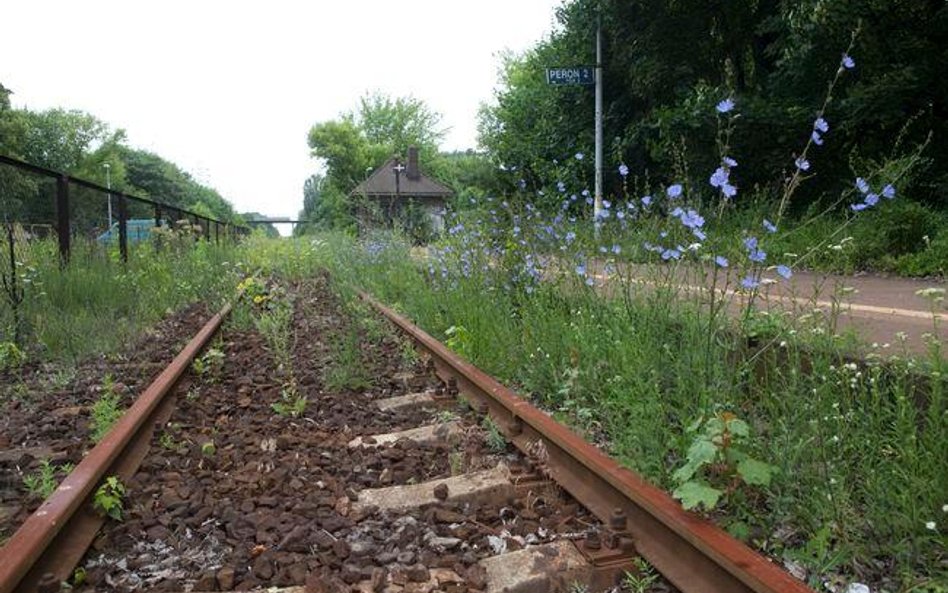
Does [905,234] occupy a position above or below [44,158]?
below

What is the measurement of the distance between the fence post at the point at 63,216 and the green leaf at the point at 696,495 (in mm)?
8248

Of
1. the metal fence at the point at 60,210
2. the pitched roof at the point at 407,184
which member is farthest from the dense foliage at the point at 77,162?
the pitched roof at the point at 407,184

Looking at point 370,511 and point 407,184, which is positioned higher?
point 407,184

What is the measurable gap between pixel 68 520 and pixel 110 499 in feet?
0.93

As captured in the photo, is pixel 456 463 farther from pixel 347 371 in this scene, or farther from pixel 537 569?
pixel 347 371

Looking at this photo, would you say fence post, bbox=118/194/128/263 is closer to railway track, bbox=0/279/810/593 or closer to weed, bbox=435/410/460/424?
railway track, bbox=0/279/810/593

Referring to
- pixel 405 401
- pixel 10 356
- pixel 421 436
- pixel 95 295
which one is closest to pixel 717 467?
pixel 421 436

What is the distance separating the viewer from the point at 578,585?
2326 millimetres

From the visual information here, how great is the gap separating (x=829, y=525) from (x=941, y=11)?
13795 mm

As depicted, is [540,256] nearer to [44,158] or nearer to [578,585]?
[578,585]

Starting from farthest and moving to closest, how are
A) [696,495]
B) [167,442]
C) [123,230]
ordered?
[123,230] → [167,442] → [696,495]

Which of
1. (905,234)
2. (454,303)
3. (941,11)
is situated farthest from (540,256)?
(941,11)

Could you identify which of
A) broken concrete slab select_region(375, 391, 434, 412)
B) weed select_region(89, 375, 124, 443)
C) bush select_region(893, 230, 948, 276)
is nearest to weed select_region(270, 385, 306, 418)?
broken concrete slab select_region(375, 391, 434, 412)

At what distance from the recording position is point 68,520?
266cm
